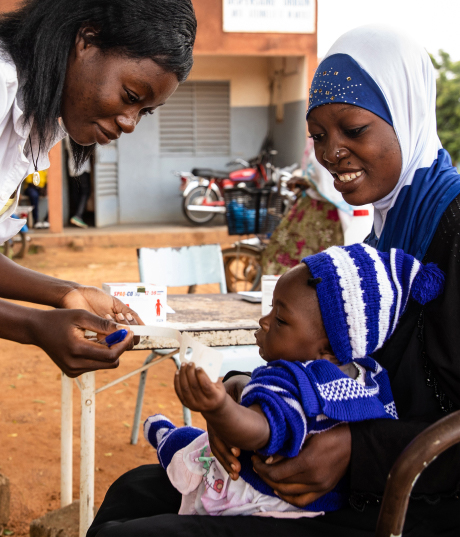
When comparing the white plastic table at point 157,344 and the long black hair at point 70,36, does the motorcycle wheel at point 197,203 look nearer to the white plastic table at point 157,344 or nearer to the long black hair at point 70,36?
the white plastic table at point 157,344

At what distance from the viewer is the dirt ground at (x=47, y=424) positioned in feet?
11.1

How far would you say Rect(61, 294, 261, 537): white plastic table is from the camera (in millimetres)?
2508

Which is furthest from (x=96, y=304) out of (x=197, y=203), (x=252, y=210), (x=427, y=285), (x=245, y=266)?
(x=197, y=203)

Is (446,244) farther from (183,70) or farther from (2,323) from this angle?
(2,323)

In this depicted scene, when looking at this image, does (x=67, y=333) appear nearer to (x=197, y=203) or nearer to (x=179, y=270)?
(x=179, y=270)

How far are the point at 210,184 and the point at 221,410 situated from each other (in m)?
11.3

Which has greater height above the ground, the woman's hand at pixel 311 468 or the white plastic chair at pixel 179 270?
the woman's hand at pixel 311 468

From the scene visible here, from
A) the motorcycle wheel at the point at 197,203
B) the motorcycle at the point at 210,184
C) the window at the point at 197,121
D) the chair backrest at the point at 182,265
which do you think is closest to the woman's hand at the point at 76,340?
the chair backrest at the point at 182,265

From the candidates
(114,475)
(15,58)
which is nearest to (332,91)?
(15,58)

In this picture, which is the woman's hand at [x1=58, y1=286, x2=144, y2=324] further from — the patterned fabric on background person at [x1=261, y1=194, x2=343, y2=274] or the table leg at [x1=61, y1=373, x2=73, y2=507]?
the patterned fabric on background person at [x1=261, y1=194, x2=343, y2=274]

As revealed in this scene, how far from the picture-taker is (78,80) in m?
1.72

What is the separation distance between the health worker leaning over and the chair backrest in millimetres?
1983

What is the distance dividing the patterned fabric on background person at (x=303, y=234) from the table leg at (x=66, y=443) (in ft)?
7.29

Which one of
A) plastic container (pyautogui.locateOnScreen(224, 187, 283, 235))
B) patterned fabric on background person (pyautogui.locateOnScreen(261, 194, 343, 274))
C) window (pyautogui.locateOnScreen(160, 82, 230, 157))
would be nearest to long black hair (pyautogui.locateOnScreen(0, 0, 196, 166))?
patterned fabric on background person (pyautogui.locateOnScreen(261, 194, 343, 274))
